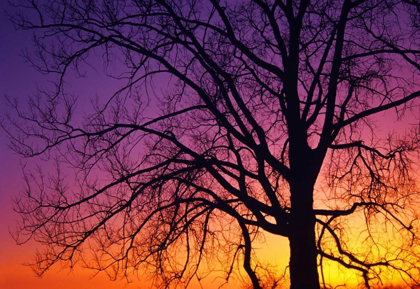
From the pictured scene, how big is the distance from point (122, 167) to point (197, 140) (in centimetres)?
189

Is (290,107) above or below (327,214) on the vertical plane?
above

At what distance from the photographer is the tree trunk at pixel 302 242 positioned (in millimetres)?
9320

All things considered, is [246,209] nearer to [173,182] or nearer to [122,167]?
[173,182]

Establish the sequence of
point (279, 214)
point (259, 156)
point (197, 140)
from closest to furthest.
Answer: point (279, 214) < point (259, 156) < point (197, 140)

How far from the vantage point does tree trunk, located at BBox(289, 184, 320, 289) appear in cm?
932

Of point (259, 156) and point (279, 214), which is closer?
point (279, 214)

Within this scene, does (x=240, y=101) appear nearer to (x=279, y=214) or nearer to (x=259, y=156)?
(x=259, y=156)

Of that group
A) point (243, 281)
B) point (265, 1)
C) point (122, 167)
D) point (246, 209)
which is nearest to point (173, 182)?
point (122, 167)

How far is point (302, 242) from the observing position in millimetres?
9430

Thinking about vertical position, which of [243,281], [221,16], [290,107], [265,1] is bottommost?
[243,281]

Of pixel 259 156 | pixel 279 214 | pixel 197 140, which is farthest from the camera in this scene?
pixel 197 140

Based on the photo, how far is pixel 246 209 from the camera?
35.3ft

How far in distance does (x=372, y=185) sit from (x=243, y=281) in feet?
9.86

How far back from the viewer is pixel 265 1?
1093 centimetres
